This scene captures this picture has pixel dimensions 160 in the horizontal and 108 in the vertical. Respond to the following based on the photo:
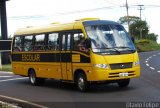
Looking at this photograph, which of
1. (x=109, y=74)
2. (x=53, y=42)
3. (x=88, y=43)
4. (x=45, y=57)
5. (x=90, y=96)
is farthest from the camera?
(x=45, y=57)

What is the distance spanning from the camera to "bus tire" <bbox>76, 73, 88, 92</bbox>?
16.7m

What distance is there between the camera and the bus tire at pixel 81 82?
16719 millimetres

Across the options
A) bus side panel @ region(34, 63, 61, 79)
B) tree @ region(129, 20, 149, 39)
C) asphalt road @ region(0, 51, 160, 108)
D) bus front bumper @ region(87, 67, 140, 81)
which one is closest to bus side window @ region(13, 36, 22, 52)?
bus side panel @ region(34, 63, 61, 79)

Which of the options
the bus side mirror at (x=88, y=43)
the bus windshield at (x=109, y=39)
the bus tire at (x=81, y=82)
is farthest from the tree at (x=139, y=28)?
the bus side mirror at (x=88, y=43)

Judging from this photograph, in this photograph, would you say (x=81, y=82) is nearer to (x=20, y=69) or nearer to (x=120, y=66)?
(x=120, y=66)

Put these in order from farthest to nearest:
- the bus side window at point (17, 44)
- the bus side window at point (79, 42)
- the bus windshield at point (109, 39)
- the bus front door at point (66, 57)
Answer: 1. the bus side window at point (17, 44)
2. the bus front door at point (66, 57)
3. the bus side window at point (79, 42)
4. the bus windshield at point (109, 39)

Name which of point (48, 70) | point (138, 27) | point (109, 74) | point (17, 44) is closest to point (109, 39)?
point (109, 74)

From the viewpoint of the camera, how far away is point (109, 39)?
16797 mm

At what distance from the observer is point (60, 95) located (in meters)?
16.5

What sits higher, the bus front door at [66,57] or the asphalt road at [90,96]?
the bus front door at [66,57]

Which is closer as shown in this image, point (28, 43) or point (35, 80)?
point (35, 80)

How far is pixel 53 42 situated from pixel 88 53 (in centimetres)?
304

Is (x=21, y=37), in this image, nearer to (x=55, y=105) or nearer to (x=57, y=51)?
(x=57, y=51)

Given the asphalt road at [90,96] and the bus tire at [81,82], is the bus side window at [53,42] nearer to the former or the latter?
the asphalt road at [90,96]
